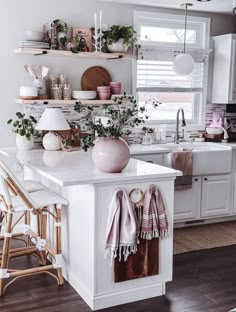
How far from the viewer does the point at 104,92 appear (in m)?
4.56

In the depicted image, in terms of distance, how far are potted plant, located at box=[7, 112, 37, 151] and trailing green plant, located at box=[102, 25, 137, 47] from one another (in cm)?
116

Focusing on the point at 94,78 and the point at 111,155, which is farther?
the point at 94,78

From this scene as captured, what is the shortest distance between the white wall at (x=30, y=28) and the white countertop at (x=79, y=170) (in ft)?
2.56

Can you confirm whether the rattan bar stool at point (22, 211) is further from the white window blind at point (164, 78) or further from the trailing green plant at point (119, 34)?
the white window blind at point (164, 78)

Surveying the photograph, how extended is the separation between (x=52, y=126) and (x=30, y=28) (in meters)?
1.09

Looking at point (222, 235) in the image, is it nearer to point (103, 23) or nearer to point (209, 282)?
point (209, 282)

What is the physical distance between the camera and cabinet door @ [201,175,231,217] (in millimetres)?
4730

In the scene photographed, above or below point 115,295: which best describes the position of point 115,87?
above

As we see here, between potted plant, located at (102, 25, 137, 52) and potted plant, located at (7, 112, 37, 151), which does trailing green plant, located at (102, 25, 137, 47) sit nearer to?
potted plant, located at (102, 25, 137, 52)

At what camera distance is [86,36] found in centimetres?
454

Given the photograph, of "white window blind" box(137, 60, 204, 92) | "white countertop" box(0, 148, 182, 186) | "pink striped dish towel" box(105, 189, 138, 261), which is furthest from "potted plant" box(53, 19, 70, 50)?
"pink striped dish towel" box(105, 189, 138, 261)

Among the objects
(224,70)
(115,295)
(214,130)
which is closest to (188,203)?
(214,130)

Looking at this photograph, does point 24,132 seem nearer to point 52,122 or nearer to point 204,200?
point 52,122

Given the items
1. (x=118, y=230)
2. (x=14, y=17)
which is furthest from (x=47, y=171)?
(x=14, y=17)
